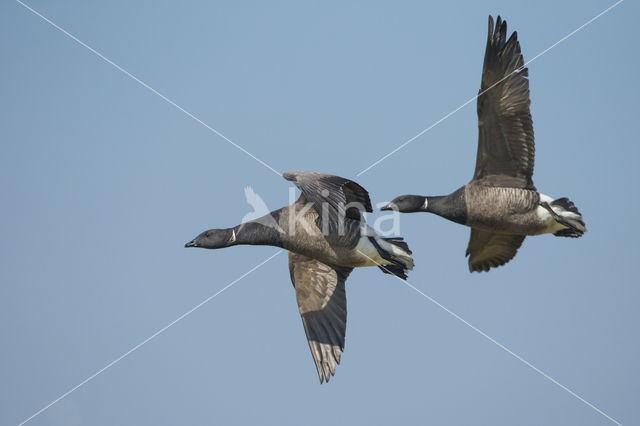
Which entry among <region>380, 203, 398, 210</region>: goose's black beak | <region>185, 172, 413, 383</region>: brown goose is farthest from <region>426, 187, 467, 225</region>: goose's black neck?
<region>185, 172, 413, 383</region>: brown goose

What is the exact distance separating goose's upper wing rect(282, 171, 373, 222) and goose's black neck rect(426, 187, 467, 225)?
5.24 feet

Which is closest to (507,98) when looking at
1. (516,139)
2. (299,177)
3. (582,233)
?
(516,139)

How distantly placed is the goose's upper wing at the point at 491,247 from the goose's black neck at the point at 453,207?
4.13ft

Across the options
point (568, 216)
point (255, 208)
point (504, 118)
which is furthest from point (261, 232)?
point (568, 216)

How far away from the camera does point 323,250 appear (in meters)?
20.6

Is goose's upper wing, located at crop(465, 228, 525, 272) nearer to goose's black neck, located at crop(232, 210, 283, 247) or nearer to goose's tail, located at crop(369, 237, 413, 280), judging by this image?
goose's tail, located at crop(369, 237, 413, 280)

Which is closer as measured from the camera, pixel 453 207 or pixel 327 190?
pixel 327 190

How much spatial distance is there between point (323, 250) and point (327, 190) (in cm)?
180

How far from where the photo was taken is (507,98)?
822 inches

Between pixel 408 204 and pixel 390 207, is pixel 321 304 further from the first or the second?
pixel 408 204

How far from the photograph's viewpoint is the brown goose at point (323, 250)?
2058 cm

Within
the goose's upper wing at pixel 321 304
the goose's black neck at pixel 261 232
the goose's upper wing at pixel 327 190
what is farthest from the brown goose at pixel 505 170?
the goose's black neck at pixel 261 232

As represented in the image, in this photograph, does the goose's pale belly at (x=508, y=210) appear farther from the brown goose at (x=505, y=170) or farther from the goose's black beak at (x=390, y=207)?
the goose's black beak at (x=390, y=207)

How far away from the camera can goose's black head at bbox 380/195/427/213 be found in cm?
2177
